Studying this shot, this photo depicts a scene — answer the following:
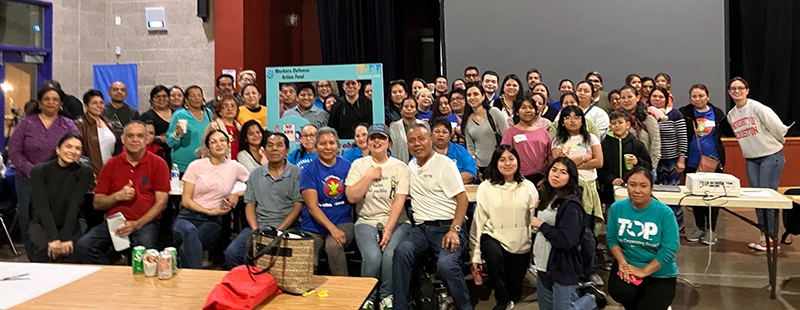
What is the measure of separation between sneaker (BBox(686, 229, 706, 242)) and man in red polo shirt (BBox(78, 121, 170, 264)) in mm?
4301

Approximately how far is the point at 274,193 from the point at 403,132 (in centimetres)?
118

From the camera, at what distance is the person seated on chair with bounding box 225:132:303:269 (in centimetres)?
371

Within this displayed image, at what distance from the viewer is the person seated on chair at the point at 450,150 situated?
4.02 m

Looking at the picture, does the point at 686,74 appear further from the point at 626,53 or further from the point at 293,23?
the point at 293,23

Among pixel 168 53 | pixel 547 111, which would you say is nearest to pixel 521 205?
pixel 547 111

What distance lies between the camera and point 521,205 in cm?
340

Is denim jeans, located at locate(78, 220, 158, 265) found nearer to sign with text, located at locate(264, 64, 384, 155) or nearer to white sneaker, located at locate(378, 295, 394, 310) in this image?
sign with text, located at locate(264, 64, 384, 155)

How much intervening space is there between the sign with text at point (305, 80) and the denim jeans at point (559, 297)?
1955 mm

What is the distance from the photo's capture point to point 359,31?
7965 millimetres

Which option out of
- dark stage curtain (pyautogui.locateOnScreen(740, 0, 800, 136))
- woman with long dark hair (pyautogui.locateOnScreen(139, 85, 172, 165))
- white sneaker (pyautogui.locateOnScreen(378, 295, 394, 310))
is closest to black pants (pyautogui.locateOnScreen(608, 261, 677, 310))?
white sneaker (pyautogui.locateOnScreen(378, 295, 394, 310))

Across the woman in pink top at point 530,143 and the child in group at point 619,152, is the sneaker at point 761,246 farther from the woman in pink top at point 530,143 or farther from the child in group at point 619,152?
the woman in pink top at point 530,143

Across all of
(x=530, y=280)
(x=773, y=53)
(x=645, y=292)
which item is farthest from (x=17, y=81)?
(x=773, y=53)

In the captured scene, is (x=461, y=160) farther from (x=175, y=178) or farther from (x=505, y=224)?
(x=175, y=178)

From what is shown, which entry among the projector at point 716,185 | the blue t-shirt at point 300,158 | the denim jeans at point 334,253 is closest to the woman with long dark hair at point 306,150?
the blue t-shirt at point 300,158
